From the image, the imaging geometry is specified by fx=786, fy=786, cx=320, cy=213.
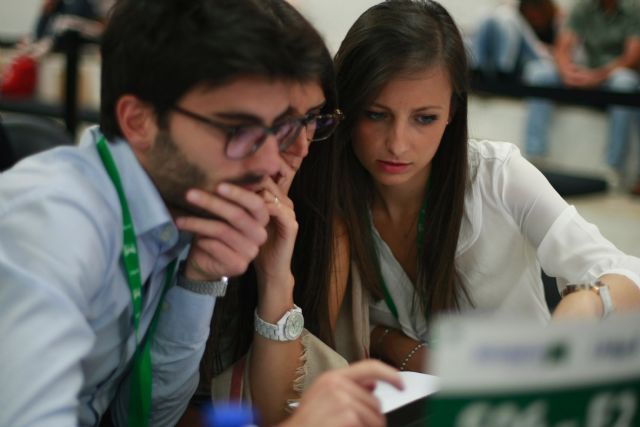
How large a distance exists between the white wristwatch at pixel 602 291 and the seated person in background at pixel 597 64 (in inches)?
Answer: 224

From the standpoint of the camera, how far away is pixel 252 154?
3.78ft

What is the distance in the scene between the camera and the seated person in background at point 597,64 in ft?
23.0

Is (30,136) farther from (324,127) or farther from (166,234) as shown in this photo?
(166,234)

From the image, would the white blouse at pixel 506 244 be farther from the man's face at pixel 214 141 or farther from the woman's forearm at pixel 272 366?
the man's face at pixel 214 141

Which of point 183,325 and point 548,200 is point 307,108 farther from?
point 548,200

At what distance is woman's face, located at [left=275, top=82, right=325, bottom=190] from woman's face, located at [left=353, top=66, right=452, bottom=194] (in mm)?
288

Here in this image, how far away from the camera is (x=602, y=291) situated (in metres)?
1.54

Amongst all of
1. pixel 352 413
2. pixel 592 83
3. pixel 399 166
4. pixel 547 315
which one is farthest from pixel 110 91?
pixel 592 83

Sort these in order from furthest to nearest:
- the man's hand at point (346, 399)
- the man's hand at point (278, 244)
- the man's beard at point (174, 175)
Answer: the man's hand at point (278, 244)
the man's beard at point (174, 175)
the man's hand at point (346, 399)

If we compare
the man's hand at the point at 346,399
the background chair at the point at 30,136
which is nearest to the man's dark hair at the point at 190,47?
the man's hand at the point at 346,399

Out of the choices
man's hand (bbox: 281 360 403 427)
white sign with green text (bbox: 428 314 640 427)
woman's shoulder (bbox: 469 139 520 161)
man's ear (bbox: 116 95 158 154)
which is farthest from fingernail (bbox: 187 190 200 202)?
woman's shoulder (bbox: 469 139 520 161)

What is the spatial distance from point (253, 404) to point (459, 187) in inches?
29.2

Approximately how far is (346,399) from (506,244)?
1.13 m

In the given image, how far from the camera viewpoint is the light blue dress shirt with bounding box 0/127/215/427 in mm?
958
